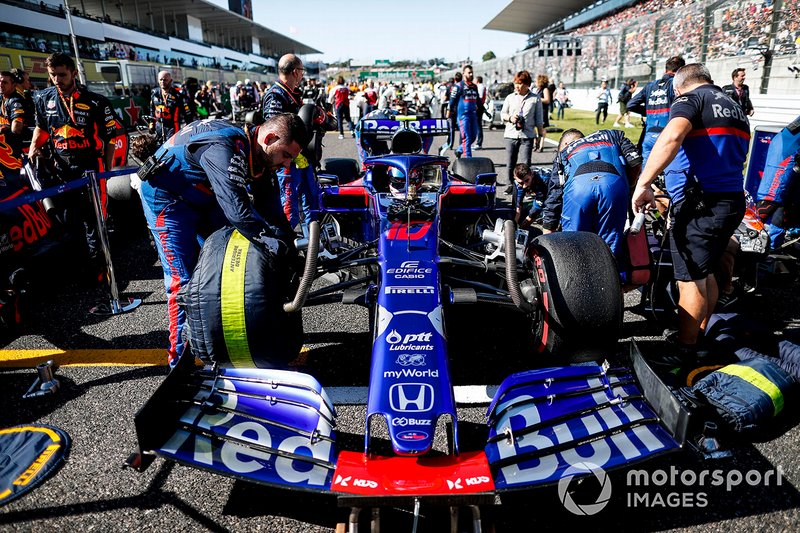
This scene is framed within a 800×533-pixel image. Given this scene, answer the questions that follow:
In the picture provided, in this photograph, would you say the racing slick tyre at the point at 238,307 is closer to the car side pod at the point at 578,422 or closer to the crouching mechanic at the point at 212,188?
the crouching mechanic at the point at 212,188

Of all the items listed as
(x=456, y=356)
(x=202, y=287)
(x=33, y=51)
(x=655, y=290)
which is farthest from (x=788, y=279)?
(x=33, y=51)

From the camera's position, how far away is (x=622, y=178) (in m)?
3.69

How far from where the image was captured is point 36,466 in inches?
96.7

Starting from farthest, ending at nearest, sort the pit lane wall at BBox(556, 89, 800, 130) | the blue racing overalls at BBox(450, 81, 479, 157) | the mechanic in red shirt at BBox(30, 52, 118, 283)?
the blue racing overalls at BBox(450, 81, 479, 157) < the pit lane wall at BBox(556, 89, 800, 130) < the mechanic in red shirt at BBox(30, 52, 118, 283)

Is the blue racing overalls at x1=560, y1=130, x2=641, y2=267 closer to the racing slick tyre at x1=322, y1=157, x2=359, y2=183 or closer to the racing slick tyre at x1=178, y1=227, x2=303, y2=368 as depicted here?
the racing slick tyre at x1=178, y1=227, x2=303, y2=368

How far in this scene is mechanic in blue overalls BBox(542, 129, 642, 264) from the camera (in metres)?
3.62

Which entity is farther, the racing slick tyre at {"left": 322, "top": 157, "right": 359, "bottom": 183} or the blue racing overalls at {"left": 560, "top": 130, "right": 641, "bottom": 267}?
the racing slick tyre at {"left": 322, "top": 157, "right": 359, "bottom": 183}

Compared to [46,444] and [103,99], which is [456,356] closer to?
[46,444]

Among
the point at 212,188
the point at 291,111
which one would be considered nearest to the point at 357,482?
the point at 212,188

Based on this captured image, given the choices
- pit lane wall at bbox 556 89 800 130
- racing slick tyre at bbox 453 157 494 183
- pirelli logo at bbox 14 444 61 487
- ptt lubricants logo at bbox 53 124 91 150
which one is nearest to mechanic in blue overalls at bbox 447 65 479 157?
racing slick tyre at bbox 453 157 494 183

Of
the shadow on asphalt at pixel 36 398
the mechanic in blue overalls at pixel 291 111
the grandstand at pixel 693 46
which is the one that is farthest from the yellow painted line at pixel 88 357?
the grandstand at pixel 693 46

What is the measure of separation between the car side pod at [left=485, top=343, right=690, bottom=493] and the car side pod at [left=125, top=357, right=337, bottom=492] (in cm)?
71

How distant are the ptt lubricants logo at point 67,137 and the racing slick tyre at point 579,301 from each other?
4.31 m

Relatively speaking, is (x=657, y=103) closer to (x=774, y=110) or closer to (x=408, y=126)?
(x=408, y=126)
